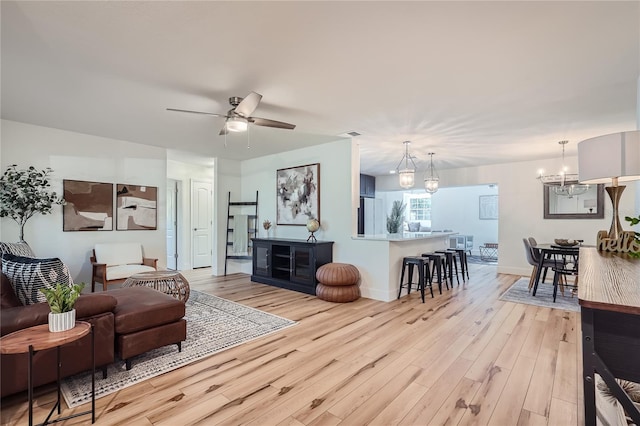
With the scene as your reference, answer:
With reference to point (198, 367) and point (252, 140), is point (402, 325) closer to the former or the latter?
point (198, 367)

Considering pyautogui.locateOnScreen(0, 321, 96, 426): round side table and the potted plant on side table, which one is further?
the potted plant on side table

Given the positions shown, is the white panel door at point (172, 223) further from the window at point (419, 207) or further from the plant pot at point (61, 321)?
the window at point (419, 207)

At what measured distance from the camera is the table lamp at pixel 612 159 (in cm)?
173

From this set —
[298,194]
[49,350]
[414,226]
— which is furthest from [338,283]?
[414,226]

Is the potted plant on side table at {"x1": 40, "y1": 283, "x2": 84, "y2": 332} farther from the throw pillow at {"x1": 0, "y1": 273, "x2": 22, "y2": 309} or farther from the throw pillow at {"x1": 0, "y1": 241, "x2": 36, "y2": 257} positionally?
the throw pillow at {"x1": 0, "y1": 241, "x2": 36, "y2": 257}

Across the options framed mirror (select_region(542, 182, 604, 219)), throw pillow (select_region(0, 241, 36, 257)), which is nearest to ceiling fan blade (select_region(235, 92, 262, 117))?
throw pillow (select_region(0, 241, 36, 257))

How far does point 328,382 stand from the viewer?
2.22 meters

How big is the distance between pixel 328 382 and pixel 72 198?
4630mm

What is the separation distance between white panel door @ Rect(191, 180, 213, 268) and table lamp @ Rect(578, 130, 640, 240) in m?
6.91

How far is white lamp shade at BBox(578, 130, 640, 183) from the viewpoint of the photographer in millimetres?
1730

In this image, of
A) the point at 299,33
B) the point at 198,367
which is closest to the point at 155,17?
the point at 299,33

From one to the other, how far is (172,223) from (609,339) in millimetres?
7380

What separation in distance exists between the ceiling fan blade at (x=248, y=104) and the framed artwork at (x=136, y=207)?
3.29m

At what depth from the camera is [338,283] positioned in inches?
170
